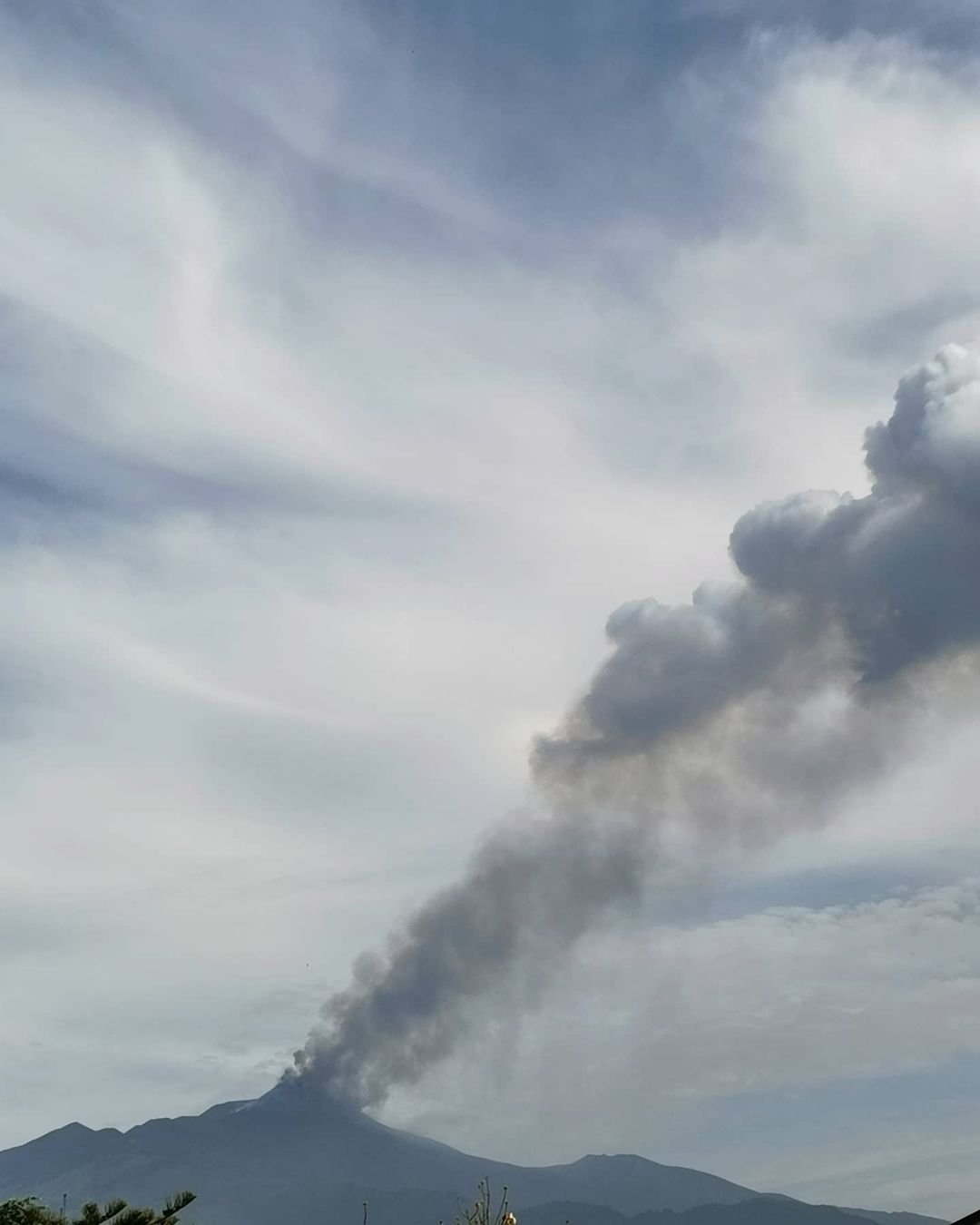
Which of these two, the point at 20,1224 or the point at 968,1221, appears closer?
the point at 20,1224

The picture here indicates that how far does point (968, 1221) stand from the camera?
5941 centimetres

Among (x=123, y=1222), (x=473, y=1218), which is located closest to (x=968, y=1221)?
(x=473, y=1218)

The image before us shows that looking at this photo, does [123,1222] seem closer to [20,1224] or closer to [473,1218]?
[20,1224]

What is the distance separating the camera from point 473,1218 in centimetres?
5856

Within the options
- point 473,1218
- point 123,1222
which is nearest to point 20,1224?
point 123,1222

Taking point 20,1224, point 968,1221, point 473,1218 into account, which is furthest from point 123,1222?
point 968,1221

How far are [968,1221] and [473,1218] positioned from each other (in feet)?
71.2

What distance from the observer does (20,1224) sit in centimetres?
4562

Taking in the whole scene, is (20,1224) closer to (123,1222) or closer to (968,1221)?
(123,1222)

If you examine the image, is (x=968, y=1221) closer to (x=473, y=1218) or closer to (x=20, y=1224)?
(x=473, y=1218)

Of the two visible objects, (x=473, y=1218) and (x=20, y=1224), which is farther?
(x=473, y=1218)

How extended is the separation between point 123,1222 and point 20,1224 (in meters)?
3.56

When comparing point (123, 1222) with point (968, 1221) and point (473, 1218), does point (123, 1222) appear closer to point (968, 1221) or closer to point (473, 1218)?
point (473, 1218)

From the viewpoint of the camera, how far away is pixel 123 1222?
4531cm
